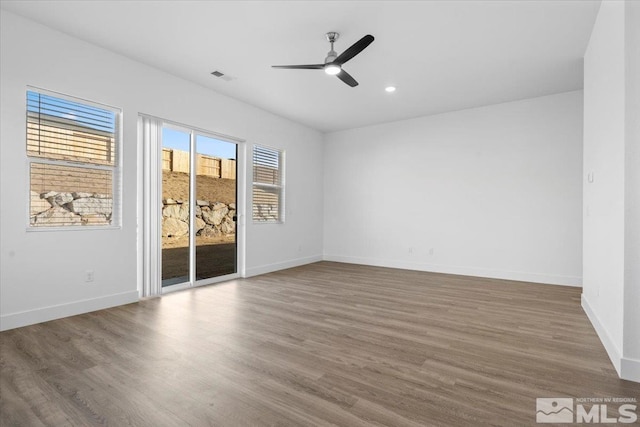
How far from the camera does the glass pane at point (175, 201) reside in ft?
15.5

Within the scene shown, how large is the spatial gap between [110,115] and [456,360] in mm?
4562

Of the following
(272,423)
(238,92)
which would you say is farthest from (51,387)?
(238,92)

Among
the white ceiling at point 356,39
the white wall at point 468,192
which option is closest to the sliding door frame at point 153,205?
the white ceiling at point 356,39

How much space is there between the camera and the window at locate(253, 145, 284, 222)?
5844 mm

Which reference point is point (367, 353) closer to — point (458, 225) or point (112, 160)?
point (112, 160)

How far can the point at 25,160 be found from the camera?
3086 millimetres

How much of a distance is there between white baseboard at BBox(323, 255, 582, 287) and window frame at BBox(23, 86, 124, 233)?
187 inches

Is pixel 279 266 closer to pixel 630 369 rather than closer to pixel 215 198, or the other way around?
pixel 215 198

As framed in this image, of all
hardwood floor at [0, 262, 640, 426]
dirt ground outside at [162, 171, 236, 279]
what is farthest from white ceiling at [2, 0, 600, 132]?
hardwood floor at [0, 262, 640, 426]

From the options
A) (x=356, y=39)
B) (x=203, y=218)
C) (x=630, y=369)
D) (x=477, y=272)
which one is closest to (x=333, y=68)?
(x=356, y=39)

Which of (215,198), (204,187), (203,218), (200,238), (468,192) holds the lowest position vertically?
(200,238)

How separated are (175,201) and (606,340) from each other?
22.7 ft

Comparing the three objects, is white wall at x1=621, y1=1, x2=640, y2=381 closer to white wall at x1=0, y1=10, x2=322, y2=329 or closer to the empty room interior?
the empty room interior

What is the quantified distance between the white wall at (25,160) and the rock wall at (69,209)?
108mm
